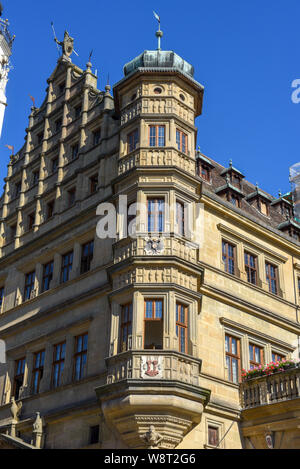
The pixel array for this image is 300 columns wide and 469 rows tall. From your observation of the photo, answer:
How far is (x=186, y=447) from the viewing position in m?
21.7

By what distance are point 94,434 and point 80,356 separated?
3314 millimetres

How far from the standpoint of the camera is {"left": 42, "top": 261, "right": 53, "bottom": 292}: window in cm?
2907

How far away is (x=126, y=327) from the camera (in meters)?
22.7

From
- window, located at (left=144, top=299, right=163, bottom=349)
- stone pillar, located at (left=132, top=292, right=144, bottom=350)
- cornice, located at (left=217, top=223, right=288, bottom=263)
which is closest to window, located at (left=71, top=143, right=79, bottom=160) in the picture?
cornice, located at (left=217, top=223, right=288, bottom=263)

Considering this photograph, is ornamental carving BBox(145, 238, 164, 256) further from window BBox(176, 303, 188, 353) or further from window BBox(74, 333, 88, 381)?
window BBox(74, 333, 88, 381)

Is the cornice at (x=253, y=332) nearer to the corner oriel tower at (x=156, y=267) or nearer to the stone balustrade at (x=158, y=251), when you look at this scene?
the corner oriel tower at (x=156, y=267)

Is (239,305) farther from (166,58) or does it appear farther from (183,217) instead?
(166,58)

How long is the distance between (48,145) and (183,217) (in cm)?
1162

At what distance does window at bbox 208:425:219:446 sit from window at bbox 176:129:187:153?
11.2m

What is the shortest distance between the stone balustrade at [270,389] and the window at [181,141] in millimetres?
9765

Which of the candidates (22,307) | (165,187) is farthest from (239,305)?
(22,307)

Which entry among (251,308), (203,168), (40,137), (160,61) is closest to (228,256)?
(251,308)

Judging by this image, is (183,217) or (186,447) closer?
(186,447)

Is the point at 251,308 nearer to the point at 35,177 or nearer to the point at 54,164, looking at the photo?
the point at 54,164
